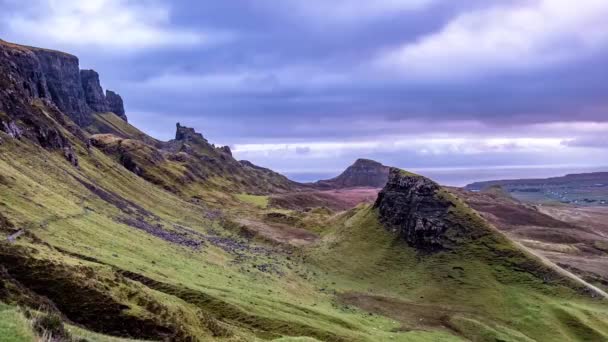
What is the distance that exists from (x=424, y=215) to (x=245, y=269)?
47359 millimetres

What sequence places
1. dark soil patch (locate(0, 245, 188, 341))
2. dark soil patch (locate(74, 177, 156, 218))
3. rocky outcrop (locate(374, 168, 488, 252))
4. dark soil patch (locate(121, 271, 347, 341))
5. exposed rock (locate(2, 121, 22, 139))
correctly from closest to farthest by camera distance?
1. dark soil patch (locate(0, 245, 188, 341))
2. dark soil patch (locate(121, 271, 347, 341))
3. exposed rock (locate(2, 121, 22, 139))
4. rocky outcrop (locate(374, 168, 488, 252))
5. dark soil patch (locate(74, 177, 156, 218))

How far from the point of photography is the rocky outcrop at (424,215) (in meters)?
111

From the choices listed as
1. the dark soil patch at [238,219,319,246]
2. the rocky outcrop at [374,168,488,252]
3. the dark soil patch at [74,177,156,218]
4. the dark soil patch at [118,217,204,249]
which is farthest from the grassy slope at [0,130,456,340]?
the rocky outcrop at [374,168,488,252]

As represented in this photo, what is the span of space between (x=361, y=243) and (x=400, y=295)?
25.7 meters

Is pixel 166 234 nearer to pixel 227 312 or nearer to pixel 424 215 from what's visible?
pixel 227 312

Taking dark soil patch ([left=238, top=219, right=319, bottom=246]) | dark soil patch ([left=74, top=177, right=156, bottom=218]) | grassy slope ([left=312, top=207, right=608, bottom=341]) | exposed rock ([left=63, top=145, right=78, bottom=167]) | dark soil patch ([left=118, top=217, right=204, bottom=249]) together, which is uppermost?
exposed rock ([left=63, top=145, right=78, bottom=167])

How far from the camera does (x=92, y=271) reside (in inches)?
1468

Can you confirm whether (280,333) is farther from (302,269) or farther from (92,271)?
(302,269)

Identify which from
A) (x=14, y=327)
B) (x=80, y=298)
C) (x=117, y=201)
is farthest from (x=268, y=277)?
(x=14, y=327)

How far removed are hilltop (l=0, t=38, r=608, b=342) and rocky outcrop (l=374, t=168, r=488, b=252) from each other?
0.33m

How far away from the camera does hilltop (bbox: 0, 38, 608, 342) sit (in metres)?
33.9

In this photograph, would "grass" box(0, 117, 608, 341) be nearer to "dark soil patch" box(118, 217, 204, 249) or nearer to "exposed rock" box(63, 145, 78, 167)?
"dark soil patch" box(118, 217, 204, 249)

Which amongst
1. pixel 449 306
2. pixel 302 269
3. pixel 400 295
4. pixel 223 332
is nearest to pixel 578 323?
pixel 449 306

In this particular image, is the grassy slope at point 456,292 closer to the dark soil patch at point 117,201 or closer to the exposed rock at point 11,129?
the dark soil patch at point 117,201
